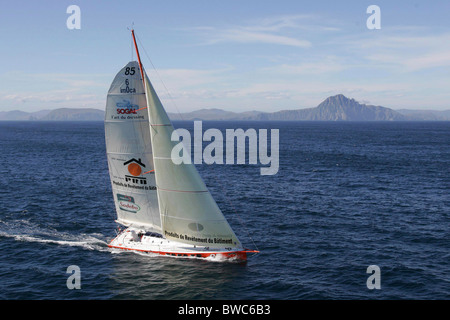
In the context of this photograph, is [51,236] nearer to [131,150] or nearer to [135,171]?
[135,171]

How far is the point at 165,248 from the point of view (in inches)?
1385

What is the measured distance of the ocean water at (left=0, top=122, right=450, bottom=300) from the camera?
98.6ft

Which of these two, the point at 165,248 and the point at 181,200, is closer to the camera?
the point at 181,200

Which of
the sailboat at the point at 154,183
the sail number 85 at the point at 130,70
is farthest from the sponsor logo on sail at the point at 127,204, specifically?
the sail number 85 at the point at 130,70

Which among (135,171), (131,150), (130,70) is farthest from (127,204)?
(130,70)

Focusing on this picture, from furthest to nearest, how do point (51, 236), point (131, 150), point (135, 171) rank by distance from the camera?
1. point (51, 236)
2. point (135, 171)
3. point (131, 150)

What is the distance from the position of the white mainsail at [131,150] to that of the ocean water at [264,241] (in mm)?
3963

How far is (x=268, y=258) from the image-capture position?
118 feet

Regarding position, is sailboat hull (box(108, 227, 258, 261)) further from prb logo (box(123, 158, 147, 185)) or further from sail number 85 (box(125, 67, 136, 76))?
sail number 85 (box(125, 67, 136, 76))

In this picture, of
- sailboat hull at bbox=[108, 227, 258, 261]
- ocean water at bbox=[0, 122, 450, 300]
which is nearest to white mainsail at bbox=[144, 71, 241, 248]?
sailboat hull at bbox=[108, 227, 258, 261]

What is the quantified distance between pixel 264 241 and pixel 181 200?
1140 cm
